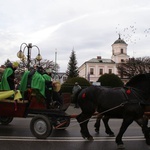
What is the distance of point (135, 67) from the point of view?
7931cm

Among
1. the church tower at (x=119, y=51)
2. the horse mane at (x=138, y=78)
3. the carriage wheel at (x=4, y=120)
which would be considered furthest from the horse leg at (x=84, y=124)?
the church tower at (x=119, y=51)

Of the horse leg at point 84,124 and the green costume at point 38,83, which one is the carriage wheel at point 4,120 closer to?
the green costume at point 38,83

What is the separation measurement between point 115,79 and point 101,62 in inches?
3219

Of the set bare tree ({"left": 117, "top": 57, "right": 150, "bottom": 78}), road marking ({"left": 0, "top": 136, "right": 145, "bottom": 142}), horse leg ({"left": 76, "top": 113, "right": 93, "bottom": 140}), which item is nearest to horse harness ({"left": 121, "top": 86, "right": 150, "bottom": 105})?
horse leg ({"left": 76, "top": 113, "right": 93, "bottom": 140})

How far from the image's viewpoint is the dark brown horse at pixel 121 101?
279 inches

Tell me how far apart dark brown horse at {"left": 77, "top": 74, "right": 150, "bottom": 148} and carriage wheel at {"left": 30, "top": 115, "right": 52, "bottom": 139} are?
2.98 ft

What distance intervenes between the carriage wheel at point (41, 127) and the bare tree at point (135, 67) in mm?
67690

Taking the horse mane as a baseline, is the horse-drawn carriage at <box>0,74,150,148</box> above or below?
below

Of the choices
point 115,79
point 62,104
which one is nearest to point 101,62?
point 115,79

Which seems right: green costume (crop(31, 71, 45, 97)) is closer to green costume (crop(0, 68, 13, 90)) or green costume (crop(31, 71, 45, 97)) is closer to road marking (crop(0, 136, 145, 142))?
green costume (crop(0, 68, 13, 90))

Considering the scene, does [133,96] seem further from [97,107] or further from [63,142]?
[63,142]

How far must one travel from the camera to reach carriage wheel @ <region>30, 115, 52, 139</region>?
8.05m

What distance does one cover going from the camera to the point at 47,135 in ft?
26.5

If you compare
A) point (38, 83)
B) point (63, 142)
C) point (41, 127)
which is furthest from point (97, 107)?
point (38, 83)
